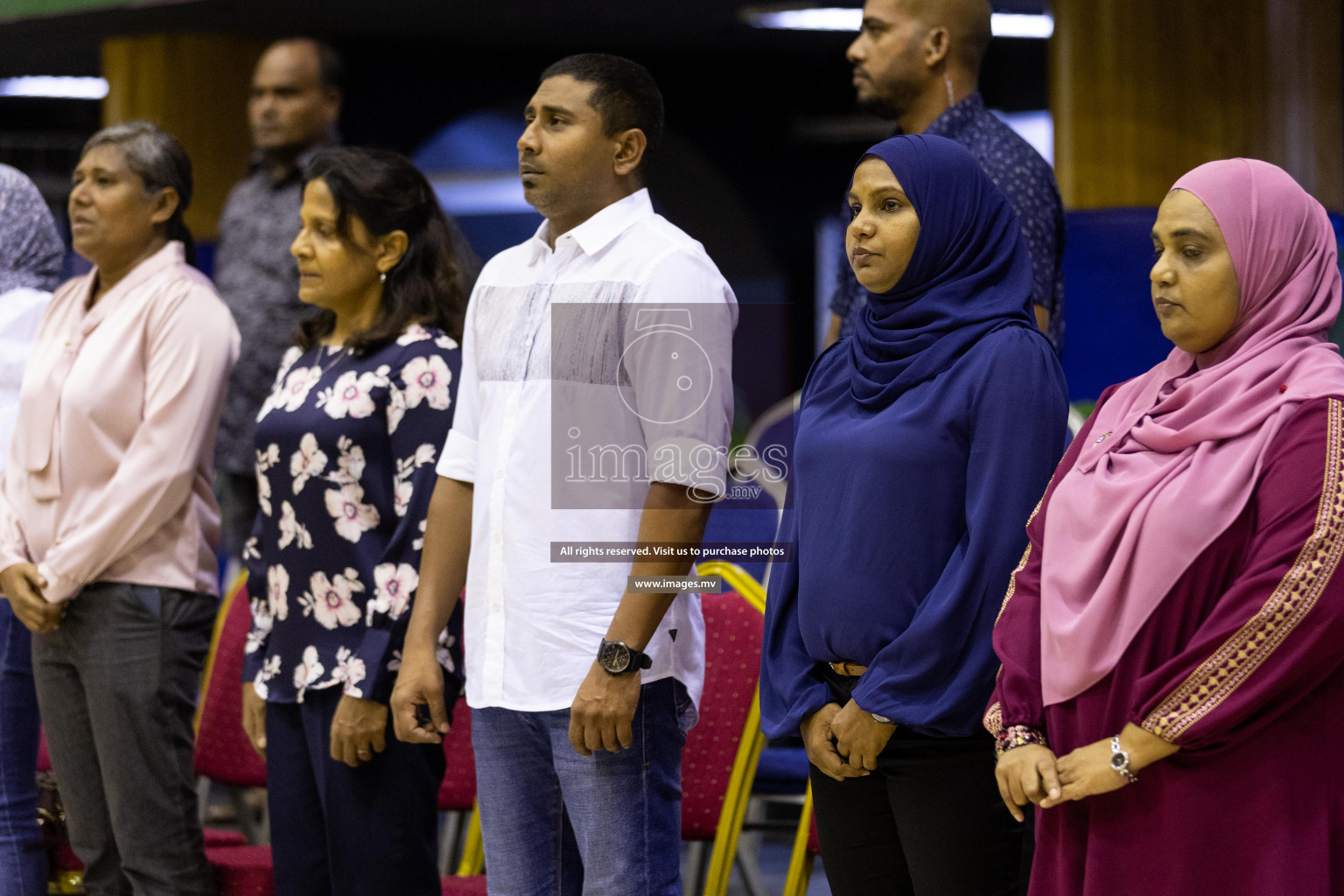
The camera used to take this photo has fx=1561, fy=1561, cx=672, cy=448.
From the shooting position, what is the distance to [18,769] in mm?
3070

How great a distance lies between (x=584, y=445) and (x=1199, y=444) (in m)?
0.83

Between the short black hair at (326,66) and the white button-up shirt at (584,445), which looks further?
the short black hair at (326,66)

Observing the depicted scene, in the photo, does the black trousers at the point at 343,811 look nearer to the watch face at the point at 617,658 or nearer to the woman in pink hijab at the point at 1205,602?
the watch face at the point at 617,658

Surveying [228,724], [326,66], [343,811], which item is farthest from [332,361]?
[326,66]

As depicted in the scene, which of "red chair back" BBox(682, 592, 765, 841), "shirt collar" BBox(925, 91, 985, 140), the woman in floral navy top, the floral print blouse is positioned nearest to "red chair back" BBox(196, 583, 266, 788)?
the woman in floral navy top

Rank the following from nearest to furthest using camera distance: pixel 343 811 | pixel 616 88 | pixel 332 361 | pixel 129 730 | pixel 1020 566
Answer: pixel 1020 566 → pixel 616 88 → pixel 343 811 → pixel 332 361 → pixel 129 730

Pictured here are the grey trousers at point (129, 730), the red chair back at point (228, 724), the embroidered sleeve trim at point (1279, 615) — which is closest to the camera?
the embroidered sleeve trim at point (1279, 615)

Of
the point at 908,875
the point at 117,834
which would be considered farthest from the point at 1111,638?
the point at 117,834

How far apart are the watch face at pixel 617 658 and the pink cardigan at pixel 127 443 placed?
1.12 m

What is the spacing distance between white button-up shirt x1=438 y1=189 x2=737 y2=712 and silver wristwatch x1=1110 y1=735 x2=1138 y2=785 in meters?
0.66

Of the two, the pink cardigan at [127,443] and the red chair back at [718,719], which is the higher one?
the pink cardigan at [127,443]

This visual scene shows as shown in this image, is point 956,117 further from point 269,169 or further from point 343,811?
point 269,169

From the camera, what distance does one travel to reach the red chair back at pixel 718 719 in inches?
110

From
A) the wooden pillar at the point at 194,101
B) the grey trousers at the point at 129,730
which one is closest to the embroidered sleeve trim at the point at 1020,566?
the grey trousers at the point at 129,730
